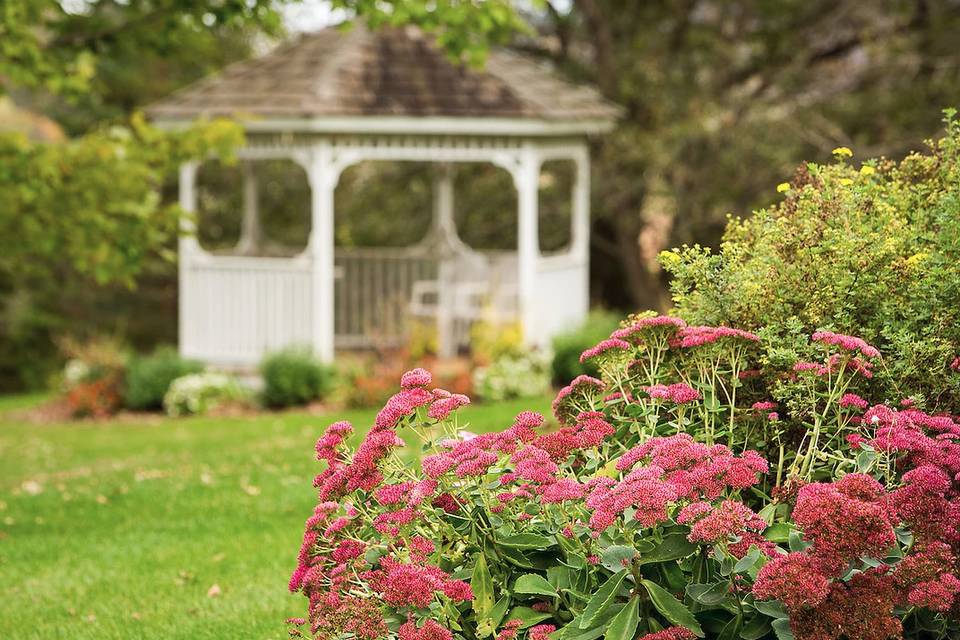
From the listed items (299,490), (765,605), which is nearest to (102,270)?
(299,490)

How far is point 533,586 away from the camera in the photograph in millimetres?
3510

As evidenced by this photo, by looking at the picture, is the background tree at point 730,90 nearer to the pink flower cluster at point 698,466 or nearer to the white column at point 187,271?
the white column at point 187,271

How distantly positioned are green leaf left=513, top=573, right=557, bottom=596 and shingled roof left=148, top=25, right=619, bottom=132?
1074 centimetres

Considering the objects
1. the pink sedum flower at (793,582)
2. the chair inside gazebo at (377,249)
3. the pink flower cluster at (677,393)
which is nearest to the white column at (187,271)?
the chair inside gazebo at (377,249)

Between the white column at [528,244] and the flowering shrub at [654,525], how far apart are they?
10148mm

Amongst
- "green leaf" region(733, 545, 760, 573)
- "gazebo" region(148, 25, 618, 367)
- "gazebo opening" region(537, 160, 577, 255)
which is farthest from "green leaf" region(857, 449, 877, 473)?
"gazebo opening" region(537, 160, 577, 255)

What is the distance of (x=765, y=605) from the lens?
3.34 meters

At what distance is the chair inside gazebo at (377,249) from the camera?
48.1 ft

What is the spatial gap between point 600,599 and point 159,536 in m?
4.43

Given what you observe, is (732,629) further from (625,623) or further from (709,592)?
(625,623)

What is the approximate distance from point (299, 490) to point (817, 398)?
15.6ft

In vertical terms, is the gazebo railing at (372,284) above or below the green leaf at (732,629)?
above

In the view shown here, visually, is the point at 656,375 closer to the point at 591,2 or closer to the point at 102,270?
the point at 102,270

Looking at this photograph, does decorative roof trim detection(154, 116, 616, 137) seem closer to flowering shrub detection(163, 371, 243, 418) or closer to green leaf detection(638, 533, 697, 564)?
flowering shrub detection(163, 371, 243, 418)
